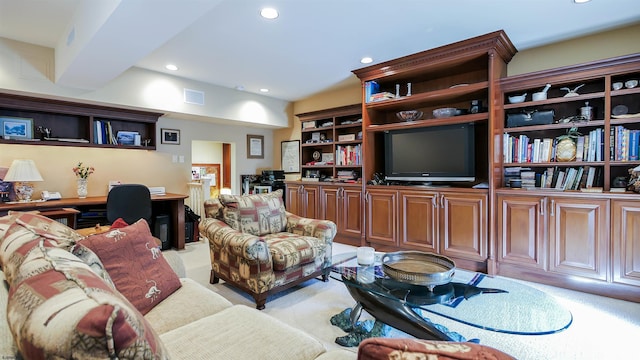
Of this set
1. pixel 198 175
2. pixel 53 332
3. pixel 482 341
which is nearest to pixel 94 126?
pixel 198 175

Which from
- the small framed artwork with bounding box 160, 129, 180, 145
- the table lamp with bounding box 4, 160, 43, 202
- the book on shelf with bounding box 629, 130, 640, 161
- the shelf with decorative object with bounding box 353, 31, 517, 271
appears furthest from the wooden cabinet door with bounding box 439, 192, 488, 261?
the table lamp with bounding box 4, 160, 43, 202

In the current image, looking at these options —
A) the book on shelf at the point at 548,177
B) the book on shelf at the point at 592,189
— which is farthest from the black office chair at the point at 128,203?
the book on shelf at the point at 592,189

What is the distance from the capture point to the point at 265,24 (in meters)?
2.83

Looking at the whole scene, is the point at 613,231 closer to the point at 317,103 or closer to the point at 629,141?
the point at 629,141

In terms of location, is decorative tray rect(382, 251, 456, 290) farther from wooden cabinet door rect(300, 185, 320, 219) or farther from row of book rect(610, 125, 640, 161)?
Answer: wooden cabinet door rect(300, 185, 320, 219)

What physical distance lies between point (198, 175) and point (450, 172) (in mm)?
4872

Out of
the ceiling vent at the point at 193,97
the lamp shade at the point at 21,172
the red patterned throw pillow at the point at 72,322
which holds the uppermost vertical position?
the ceiling vent at the point at 193,97

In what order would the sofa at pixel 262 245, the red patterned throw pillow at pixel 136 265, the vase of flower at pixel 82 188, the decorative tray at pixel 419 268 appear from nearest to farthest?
the red patterned throw pillow at pixel 136 265, the decorative tray at pixel 419 268, the sofa at pixel 262 245, the vase of flower at pixel 82 188

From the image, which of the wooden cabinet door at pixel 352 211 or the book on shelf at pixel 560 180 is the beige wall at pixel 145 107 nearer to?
the wooden cabinet door at pixel 352 211

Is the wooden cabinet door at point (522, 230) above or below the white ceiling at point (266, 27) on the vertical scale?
below

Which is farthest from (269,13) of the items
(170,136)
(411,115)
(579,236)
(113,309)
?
(579,236)

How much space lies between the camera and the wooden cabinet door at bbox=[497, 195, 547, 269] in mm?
2926

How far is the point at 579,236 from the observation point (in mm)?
2760

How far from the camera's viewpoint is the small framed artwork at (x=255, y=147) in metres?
5.84
